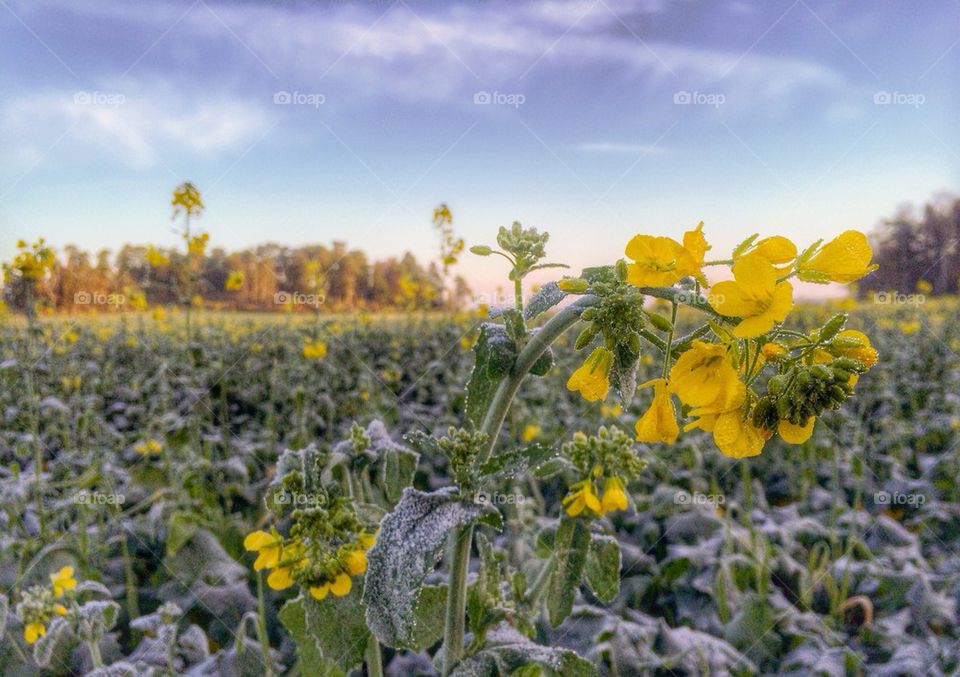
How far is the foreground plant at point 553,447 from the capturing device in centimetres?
72

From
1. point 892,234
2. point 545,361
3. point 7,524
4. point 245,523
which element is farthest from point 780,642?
point 892,234

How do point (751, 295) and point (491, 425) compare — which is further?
point (491, 425)

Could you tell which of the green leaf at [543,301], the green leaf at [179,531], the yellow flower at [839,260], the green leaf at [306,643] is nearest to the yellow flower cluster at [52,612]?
the green leaf at [179,531]

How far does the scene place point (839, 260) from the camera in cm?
74

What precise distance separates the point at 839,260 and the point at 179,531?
7.73 ft

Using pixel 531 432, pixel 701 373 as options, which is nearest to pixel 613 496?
pixel 701 373

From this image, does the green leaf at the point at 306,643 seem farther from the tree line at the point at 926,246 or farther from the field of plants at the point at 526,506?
the tree line at the point at 926,246

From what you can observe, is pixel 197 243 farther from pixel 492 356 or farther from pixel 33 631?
pixel 492 356

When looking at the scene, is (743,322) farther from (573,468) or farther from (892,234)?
(892,234)

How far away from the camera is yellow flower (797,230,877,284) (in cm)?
74

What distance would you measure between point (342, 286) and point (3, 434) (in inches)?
124

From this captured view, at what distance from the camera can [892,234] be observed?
20844mm

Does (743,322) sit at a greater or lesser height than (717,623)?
greater

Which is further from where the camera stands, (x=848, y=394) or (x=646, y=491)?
(x=646, y=491)
